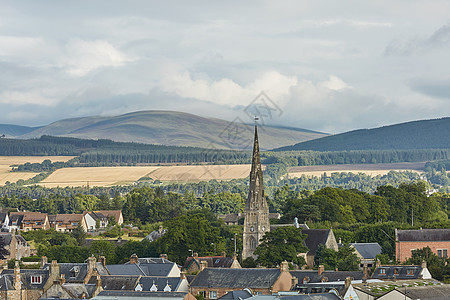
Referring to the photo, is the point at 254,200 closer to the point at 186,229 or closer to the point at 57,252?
the point at 186,229

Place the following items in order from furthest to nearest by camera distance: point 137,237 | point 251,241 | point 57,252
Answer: point 137,237 → point 251,241 → point 57,252

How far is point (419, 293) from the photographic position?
286ft

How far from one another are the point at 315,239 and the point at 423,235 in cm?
1557

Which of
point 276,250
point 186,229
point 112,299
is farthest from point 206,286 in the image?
point 186,229

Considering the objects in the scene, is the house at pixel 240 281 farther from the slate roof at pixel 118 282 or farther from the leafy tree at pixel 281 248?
the leafy tree at pixel 281 248

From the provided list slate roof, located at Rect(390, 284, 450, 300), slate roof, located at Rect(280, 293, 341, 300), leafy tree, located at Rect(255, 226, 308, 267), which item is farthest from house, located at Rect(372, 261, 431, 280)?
slate roof, located at Rect(280, 293, 341, 300)

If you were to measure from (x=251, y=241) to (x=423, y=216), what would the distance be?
2131 inches

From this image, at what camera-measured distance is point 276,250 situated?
404 feet

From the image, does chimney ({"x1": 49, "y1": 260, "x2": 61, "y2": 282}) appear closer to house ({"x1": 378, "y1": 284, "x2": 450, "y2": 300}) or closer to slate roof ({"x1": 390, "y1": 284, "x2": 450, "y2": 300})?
house ({"x1": 378, "y1": 284, "x2": 450, "y2": 300})

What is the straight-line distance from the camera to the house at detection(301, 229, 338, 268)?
136m

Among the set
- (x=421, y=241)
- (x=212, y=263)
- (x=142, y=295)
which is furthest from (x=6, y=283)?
(x=421, y=241)

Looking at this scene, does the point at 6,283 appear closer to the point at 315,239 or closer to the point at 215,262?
the point at 215,262

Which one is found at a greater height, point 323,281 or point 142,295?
point 323,281

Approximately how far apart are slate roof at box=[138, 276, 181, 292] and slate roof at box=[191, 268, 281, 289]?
2.32 m
